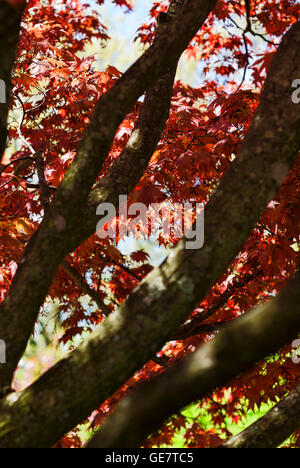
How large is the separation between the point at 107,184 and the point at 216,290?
8.19 ft

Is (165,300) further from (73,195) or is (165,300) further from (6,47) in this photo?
(6,47)

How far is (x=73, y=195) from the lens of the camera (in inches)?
82.2

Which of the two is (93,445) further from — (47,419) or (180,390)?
(180,390)

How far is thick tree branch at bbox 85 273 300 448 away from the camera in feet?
5.44

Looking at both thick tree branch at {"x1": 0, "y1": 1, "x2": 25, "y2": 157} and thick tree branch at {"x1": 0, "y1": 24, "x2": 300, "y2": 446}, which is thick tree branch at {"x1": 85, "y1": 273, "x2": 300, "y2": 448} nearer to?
thick tree branch at {"x1": 0, "y1": 24, "x2": 300, "y2": 446}

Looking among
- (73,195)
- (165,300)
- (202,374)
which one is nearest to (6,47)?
(73,195)

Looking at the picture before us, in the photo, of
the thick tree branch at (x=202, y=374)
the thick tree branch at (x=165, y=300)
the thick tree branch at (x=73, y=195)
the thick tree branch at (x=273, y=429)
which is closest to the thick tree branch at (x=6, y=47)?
the thick tree branch at (x=73, y=195)

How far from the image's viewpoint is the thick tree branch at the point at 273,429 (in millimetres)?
2182

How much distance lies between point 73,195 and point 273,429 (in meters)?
1.52

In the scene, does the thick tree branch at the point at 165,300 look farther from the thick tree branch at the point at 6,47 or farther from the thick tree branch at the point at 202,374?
the thick tree branch at the point at 6,47

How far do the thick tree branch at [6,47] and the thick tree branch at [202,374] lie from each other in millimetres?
1216

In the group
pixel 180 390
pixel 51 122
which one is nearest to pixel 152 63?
pixel 180 390

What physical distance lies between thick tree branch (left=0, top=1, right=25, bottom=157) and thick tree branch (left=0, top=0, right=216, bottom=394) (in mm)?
379

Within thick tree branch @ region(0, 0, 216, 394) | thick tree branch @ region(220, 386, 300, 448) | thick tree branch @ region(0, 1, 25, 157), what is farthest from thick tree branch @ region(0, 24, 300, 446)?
thick tree branch @ region(0, 1, 25, 157)
